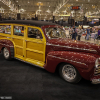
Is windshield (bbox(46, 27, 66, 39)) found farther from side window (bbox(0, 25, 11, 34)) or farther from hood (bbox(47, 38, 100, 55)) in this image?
side window (bbox(0, 25, 11, 34))

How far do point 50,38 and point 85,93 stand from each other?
2094 mm

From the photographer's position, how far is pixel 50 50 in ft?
12.7

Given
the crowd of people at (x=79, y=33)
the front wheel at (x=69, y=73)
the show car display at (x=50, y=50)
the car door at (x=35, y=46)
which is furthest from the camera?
the crowd of people at (x=79, y=33)

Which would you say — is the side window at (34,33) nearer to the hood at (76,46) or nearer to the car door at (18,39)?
the car door at (18,39)

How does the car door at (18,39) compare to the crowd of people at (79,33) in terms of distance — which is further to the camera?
the crowd of people at (79,33)

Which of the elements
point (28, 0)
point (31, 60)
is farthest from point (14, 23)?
point (28, 0)

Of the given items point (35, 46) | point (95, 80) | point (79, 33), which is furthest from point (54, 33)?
point (79, 33)

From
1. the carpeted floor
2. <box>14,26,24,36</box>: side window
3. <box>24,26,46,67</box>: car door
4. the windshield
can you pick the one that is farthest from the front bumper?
<box>14,26,24,36</box>: side window

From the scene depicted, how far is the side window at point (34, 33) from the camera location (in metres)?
4.09

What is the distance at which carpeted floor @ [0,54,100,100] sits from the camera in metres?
2.79


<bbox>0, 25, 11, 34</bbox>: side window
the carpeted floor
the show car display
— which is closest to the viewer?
the carpeted floor

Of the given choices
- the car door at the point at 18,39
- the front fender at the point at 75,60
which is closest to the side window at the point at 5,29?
the car door at the point at 18,39

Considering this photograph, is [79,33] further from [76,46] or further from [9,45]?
[76,46]

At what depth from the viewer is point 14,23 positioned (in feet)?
16.0
